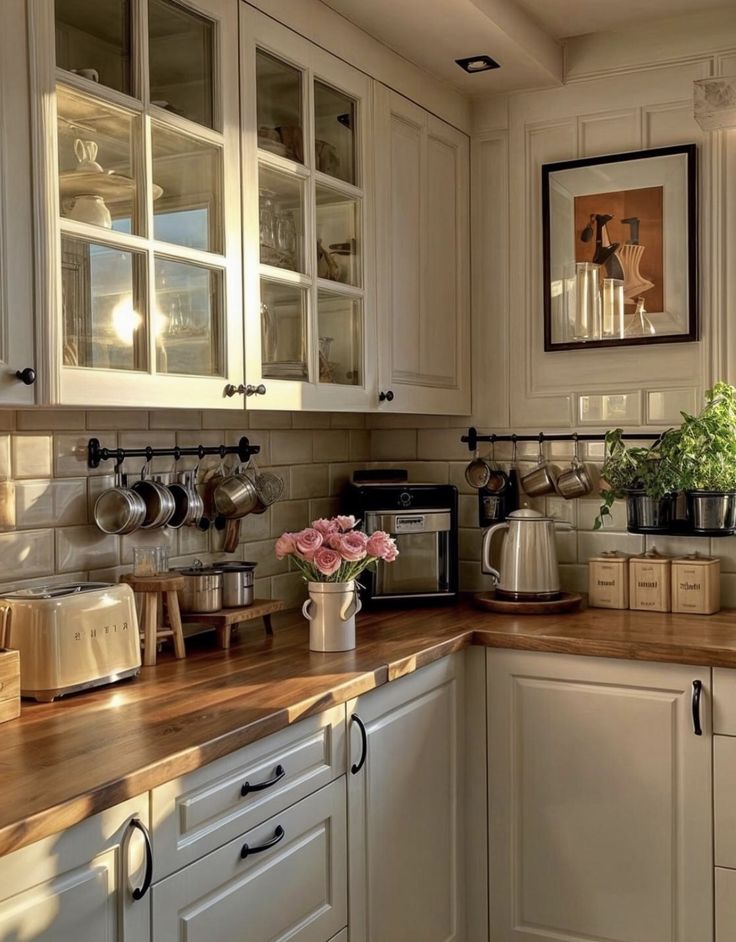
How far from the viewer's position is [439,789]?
101 inches

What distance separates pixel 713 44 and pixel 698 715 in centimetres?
183

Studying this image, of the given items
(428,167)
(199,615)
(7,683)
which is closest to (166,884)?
(7,683)

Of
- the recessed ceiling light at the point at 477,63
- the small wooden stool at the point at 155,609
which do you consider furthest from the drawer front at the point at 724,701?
the recessed ceiling light at the point at 477,63

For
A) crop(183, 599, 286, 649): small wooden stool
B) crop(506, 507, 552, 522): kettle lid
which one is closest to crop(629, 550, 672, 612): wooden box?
crop(506, 507, 552, 522): kettle lid

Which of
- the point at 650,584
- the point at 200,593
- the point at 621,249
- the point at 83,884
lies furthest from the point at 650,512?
the point at 83,884

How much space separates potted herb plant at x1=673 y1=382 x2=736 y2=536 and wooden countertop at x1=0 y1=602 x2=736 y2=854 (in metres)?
0.27

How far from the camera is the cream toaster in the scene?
76.2 inches

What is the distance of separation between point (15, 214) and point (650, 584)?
1.94m

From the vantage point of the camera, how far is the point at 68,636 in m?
1.96

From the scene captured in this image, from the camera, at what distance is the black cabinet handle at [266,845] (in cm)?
181

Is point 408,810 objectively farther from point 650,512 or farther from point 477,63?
point 477,63

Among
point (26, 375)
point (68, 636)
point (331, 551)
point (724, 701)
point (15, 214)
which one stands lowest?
point (724, 701)

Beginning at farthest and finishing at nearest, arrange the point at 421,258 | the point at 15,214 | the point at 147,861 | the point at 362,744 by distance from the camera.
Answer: the point at 421,258 → the point at 362,744 → the point at 15,214 → the point at 147,861

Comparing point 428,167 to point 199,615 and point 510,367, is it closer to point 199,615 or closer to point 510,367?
point 510,367
